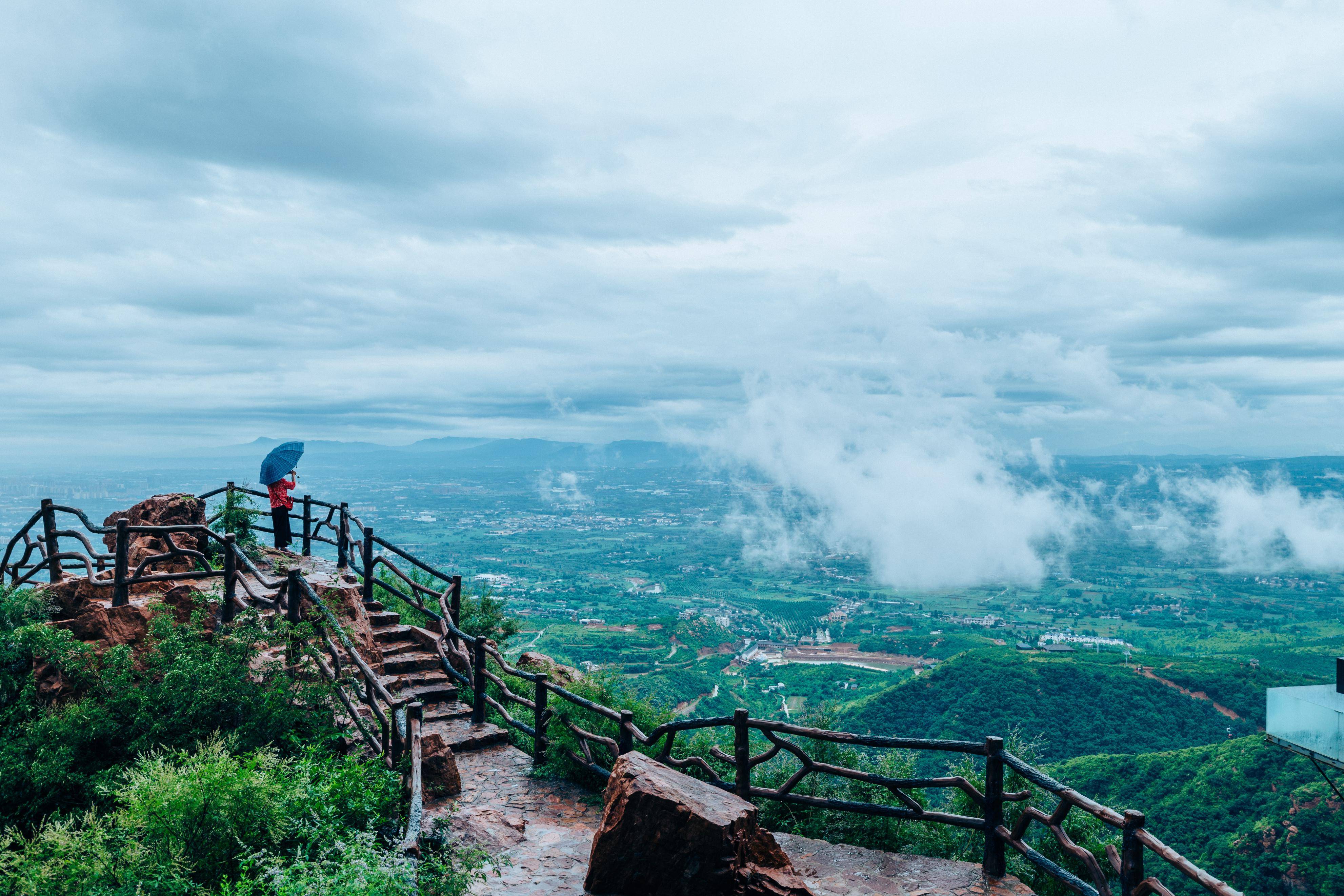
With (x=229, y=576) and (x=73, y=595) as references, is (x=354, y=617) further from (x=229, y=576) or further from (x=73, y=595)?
(x=73, y=595)

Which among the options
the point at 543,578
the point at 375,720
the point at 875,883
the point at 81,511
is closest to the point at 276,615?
the point at 375,720

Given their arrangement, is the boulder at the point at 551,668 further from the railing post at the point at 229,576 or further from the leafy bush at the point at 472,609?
the railing post at the point at 229,576

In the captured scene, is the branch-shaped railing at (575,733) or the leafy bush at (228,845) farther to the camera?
the branch-shaped railing at (575,733)

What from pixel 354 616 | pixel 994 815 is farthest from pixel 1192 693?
pixel 354 616

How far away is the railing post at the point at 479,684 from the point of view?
10016mm

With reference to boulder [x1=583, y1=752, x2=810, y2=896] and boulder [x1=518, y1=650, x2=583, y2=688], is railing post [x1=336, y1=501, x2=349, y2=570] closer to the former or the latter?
boulder [x1=518, y1=650, x2=583, y2=688]

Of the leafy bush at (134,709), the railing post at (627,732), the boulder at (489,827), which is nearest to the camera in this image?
the boulder at (489,827)

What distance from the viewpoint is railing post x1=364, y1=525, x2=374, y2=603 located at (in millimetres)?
12875

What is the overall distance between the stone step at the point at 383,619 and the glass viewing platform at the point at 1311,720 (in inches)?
568

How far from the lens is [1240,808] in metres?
24.6

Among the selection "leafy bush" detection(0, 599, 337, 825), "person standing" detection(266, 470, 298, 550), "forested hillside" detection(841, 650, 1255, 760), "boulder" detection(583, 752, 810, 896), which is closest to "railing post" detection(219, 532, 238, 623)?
"leafy bush" detection(0, 599, 337, 825)

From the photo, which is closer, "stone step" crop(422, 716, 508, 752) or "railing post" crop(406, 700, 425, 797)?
"railing post" crop(406, 700, 425, 797)

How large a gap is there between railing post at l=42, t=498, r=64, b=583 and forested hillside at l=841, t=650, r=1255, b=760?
110 ft

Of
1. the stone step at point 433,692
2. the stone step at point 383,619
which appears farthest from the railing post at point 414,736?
the stone step at point 383,619
